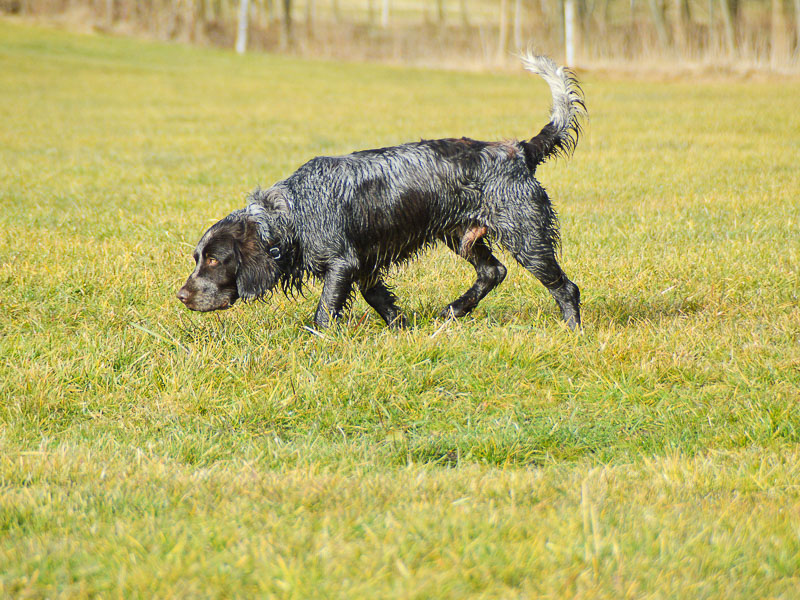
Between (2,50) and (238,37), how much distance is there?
38.4 feet

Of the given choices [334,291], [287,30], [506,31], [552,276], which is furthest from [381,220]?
[287,30]

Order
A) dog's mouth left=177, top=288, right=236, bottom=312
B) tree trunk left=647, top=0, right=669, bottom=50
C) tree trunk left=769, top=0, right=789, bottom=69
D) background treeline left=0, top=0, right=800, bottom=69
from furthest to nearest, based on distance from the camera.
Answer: tree trunk left=647, top=0, right=669, bottom=50 < background treeline left=0, top=0, right=800, bottom=69 < tree trunk left=769, top=0, right=789, bottom=69 < dog's mouth left=177, top=288, right=236, bottom=312

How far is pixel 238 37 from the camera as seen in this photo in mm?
42000

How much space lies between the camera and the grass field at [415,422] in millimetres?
2219

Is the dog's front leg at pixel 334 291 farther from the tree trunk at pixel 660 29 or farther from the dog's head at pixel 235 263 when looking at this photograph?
the tree trunk at pixel 660 29

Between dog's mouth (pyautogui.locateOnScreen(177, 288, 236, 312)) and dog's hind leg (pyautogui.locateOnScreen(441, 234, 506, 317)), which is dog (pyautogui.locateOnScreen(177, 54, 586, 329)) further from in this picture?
dog's hind leg (pyautogui.locateOnScreen(441, 234, 506, 317))

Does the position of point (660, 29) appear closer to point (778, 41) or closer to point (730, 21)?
point (730, 21)

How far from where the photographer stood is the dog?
4387 mm

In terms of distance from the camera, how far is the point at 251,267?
4359mm

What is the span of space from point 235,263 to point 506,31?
3972cm

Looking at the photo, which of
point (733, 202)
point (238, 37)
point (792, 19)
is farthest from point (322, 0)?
point (733, 202)

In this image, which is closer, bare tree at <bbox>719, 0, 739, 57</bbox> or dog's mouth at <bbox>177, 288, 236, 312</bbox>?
dog's mouth at <bbox>177, 288, 236, 312</bbox>

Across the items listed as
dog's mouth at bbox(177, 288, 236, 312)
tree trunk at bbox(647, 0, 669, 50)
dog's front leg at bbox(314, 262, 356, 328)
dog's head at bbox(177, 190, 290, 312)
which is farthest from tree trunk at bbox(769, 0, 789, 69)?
dog's mouth at bbox(177, 288, 236, 312)

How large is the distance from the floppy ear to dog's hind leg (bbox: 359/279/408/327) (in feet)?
2.36
